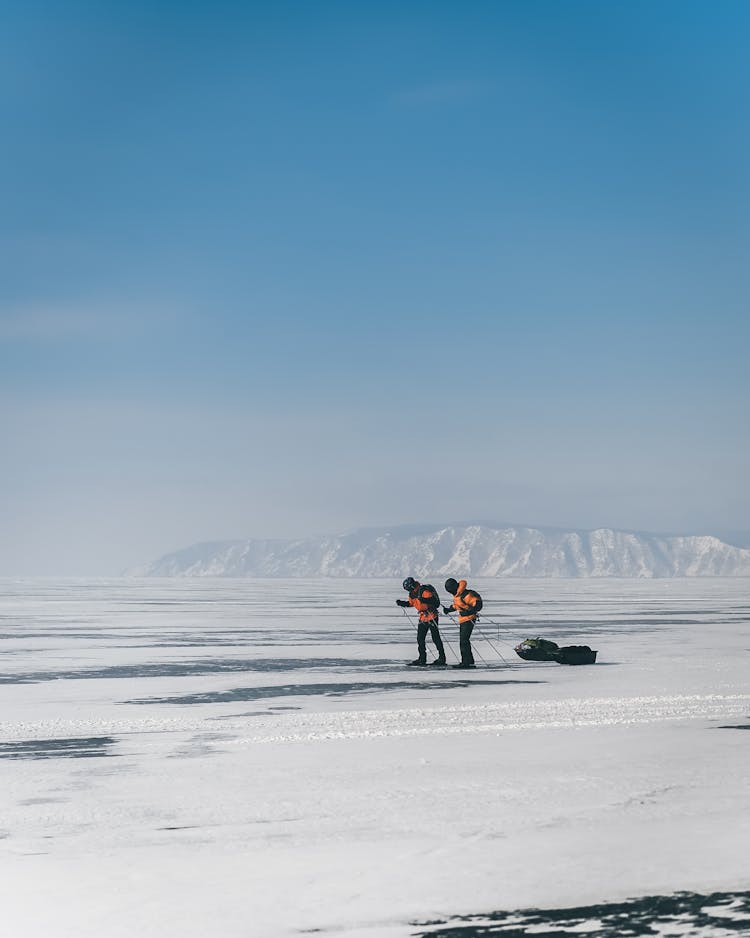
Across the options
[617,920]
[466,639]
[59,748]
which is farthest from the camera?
[466,639]

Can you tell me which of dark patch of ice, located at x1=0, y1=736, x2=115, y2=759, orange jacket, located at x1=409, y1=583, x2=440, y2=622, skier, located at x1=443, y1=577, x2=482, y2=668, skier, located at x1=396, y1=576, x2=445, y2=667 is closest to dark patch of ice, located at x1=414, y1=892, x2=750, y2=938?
dark patch of ice, located at x1=0, y1=736, x2=115, y2=759

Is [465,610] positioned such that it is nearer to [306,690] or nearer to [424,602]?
[424,602]

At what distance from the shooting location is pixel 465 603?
19.1m

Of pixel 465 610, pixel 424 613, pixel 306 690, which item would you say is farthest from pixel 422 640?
pixel 306 690

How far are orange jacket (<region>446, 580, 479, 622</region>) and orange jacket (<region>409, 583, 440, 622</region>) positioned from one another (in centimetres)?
40

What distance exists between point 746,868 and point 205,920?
2.95m

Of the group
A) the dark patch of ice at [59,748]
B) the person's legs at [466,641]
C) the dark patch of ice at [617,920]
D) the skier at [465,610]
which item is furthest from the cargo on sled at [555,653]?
the dark patch of ice at [617,920]

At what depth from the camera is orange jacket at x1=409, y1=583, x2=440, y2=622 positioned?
63.8 ft

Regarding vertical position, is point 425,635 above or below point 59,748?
above

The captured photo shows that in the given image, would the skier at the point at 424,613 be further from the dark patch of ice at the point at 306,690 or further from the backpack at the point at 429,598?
the dark patch of ice at the point at 306,690

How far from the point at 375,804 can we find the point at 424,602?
11538mm

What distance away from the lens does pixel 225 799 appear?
8281mm

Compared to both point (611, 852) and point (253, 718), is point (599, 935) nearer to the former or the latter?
point (611, 852)

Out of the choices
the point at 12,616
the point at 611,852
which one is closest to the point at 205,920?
the point at 611,852
